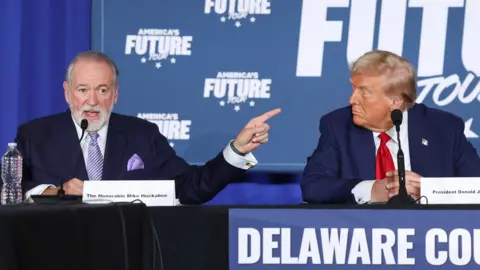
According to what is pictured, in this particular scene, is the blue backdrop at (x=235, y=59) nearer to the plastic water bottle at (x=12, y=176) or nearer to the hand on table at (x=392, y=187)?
the plastic water bottle at (x=12, y=176)

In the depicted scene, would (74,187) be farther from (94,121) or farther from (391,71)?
(391,71)

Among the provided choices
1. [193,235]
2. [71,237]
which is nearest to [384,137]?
[193,235]

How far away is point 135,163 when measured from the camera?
4.10m

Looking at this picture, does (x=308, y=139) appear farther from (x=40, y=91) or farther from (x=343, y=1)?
(x=40, y=91)

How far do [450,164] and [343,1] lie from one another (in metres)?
1.62

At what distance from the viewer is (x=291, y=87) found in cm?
528

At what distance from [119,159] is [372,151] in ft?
3.65

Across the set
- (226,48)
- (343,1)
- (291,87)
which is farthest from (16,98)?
(343,1)

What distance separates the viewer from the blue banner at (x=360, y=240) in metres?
2.88

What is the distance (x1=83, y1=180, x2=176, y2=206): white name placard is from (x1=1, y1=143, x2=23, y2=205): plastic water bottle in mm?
Answer: 569

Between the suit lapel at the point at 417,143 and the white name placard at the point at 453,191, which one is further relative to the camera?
the suit lapel at the point at 417,143

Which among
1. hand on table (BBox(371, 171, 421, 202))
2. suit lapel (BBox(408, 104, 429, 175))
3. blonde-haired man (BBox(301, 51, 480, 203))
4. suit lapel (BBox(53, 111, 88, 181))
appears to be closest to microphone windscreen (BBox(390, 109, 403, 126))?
hand on table (BBox(371, 171, 421, 202))

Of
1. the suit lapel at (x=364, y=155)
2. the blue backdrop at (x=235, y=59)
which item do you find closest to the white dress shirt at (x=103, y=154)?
the suit lapel at (x=364, y=155)

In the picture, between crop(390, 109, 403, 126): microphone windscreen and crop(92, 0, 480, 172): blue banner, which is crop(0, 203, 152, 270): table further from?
crop(92, 0, 480, 172): blue banner
